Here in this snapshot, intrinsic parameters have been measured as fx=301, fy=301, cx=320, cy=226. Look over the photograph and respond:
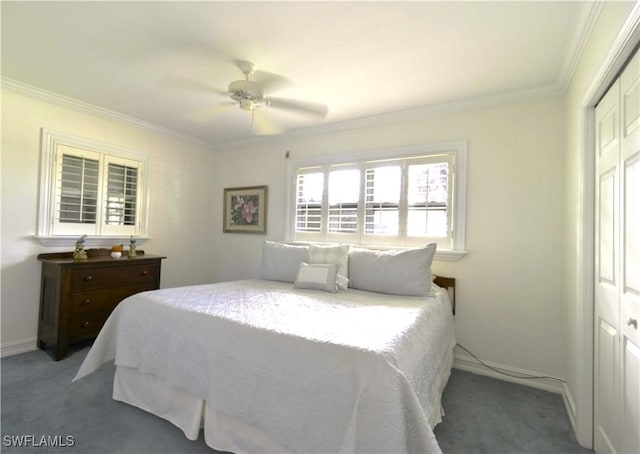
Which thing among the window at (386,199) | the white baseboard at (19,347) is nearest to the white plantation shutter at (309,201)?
the window at (386,199)

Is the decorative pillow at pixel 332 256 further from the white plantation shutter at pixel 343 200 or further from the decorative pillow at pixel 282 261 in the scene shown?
the white plantation shutter at pixel 343 200

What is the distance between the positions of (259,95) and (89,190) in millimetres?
2329

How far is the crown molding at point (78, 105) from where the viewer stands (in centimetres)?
Answer: 271

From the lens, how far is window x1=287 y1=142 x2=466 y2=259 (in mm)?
2904

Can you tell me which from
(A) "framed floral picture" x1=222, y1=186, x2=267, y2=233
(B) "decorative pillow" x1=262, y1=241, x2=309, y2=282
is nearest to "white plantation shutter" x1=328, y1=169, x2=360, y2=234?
(B) "decorative pillow" x1=262, y1=241, x2=309, y2=282

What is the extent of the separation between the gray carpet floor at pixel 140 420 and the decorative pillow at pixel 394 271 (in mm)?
847

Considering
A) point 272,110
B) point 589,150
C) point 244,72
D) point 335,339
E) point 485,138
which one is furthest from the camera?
point 272,110

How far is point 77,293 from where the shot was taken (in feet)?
9.20

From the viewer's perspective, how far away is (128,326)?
6.58ft

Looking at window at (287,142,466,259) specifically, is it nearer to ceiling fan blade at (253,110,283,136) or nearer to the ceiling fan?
ceiling fan blade at (253,110,283,136)

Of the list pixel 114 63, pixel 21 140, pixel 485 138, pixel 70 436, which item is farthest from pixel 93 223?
pixel 485 138

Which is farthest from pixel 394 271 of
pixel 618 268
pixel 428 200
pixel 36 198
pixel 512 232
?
pixel 36 198

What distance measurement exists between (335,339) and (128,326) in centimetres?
148

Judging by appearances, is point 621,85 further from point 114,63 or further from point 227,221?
point 227,221
